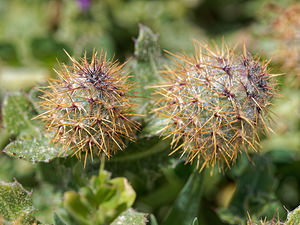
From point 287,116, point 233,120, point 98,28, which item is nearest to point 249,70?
point 233,120

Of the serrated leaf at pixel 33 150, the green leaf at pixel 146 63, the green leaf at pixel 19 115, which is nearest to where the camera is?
the serrated leaf at pixel 33 150

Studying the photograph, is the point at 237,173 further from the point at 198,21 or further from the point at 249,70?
the point at 198,21

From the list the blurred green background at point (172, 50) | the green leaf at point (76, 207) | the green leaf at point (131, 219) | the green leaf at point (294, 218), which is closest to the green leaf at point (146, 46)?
the blurred green background at point (172, 50)

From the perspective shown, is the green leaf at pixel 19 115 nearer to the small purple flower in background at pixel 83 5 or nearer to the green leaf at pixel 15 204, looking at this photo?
the green leaf at pixel 15 204

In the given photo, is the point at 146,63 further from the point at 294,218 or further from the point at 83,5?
the point at 83,5

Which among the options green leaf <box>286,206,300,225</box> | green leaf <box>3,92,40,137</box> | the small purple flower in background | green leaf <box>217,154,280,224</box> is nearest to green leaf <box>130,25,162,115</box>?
green leaf <box>3,92,40,137</box>
